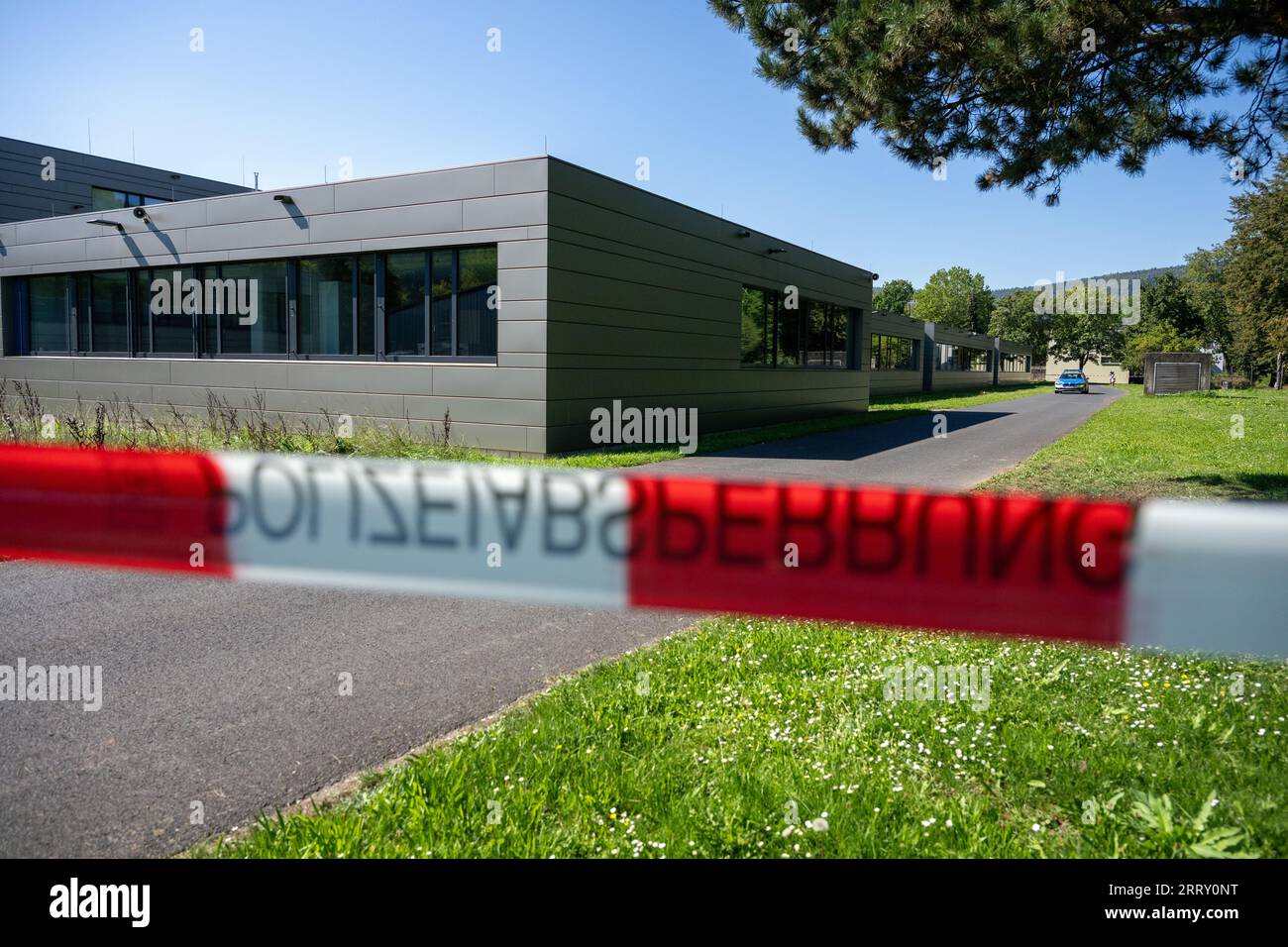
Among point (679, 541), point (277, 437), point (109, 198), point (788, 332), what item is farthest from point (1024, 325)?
point (679, 541)

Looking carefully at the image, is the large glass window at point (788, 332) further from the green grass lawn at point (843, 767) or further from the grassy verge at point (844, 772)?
the grassy verge at point (844, 772)

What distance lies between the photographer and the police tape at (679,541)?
1.22m

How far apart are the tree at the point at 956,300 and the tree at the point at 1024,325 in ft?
19.4

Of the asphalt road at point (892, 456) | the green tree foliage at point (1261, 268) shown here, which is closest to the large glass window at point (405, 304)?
the asphalt road at point (892, 456)

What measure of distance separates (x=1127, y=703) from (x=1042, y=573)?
2989 mm

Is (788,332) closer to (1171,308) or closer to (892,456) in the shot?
(892,456)

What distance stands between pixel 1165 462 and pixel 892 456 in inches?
175

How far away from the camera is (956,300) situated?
11094 centimetres

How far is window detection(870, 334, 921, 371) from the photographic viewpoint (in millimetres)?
39812

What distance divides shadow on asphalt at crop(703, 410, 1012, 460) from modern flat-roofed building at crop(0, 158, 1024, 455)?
2.45 m

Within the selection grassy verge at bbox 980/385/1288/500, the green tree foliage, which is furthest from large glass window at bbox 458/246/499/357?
the green tree foliage

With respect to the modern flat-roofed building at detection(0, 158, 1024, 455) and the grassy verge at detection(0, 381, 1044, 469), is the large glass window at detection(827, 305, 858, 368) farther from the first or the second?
the grassy verge at detection(0, 381, 1044, 469)
